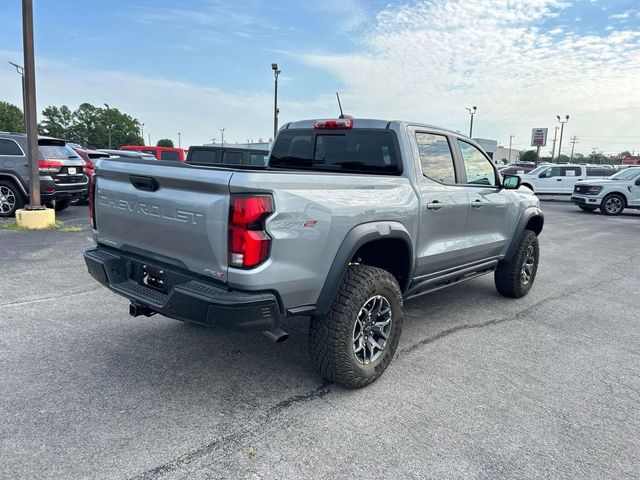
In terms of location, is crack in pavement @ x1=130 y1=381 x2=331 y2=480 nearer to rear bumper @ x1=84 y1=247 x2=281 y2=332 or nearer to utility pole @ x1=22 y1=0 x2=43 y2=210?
rear bumper @ x1=84 y1=247 x2=281 y2=332

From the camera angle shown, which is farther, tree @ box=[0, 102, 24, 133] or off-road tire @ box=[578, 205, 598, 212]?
tree @ box=[0, 102, 24, 133]

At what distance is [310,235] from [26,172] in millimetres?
9355

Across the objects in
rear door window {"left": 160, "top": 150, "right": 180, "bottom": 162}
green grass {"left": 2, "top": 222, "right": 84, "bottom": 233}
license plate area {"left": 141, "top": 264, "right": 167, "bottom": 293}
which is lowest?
green grass {"left": 2, "top": 222, "right": 84, "bottom": 233}

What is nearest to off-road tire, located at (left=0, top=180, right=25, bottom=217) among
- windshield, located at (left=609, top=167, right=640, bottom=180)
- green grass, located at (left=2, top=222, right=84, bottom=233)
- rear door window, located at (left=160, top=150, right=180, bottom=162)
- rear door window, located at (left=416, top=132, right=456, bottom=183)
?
green grass, located at (left=2, top=222, right=84, bottom=233)

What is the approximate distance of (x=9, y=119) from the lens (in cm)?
7881

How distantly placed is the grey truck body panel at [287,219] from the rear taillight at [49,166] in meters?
7.62

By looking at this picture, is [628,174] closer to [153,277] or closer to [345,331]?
[345,331]

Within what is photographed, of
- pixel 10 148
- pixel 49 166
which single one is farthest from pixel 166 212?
pixel 10 148

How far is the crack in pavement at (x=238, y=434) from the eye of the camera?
232 centimetres

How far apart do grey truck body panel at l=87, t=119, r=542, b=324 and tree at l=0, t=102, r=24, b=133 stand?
293 ft

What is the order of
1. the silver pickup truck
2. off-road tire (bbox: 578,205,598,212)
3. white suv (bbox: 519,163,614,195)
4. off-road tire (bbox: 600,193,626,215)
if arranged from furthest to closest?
white suv (bbox: 519,163,614,195) → off-road tire (bbox: 578,205,598,212) → off-road tire (bbox: 600,193,626,215) → the silver pickup truck

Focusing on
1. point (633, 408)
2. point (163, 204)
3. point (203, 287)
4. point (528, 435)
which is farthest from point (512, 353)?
point (163, 204)

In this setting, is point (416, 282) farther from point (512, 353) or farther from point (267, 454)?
point (267, 454)

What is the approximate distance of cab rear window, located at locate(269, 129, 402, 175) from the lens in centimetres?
386
